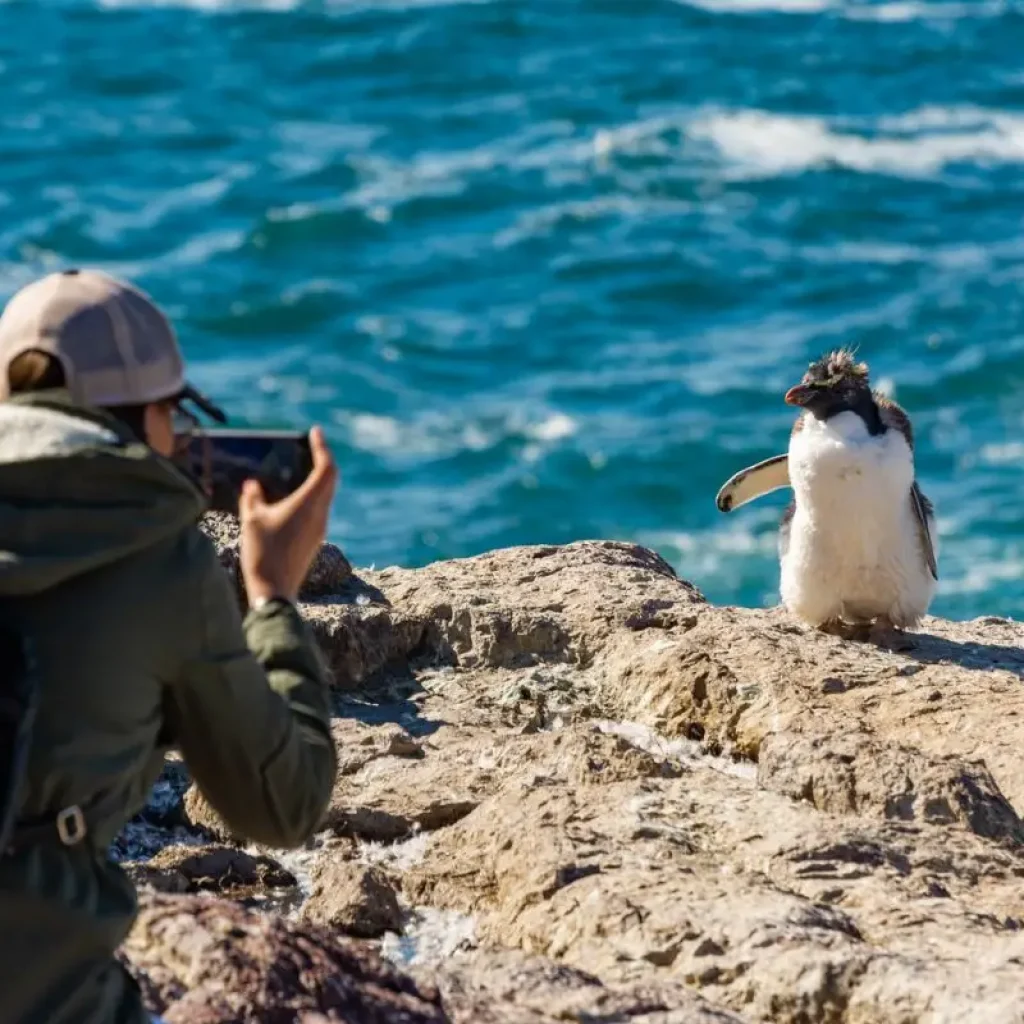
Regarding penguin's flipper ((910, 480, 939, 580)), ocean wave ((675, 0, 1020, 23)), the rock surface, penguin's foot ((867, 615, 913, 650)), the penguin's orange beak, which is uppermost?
the rock surface

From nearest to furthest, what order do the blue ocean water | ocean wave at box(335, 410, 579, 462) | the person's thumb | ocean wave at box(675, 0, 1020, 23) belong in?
the person's thumb
the blue ocean water
ocean wave at box(335, 410, 579, 462)
ocean wave at box(675, 0, 1020, 23)

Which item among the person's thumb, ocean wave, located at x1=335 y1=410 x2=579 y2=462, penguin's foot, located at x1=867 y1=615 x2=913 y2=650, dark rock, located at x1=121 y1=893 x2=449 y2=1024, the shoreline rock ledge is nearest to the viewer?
the person's thumb

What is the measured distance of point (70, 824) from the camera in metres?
2.61

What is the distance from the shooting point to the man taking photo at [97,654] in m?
2.56

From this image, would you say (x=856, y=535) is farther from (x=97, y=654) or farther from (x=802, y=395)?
(x=97, y=654)

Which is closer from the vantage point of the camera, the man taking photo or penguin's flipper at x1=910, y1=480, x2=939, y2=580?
the man taking photo

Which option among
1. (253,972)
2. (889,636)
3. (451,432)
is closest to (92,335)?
(253,972)

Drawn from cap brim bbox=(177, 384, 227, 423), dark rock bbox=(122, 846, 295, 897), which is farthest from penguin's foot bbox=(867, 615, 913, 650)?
cap brim bbox=(177, 384, 227, 423)

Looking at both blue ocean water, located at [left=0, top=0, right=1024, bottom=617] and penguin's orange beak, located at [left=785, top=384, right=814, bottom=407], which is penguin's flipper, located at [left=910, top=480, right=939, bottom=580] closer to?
penguin's orange beak, located at [left=785, top=384, right=814, bottom=407]

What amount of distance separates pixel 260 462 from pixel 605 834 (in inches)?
64.7

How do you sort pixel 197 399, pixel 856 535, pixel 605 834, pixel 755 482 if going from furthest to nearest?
pixel 755 482
pixel 856 535
pixel 605 834
pixel 197 399

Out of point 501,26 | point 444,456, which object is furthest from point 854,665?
point 501,26

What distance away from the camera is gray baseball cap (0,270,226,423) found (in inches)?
104

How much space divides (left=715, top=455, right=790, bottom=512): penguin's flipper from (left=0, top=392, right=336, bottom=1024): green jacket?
245 inches
